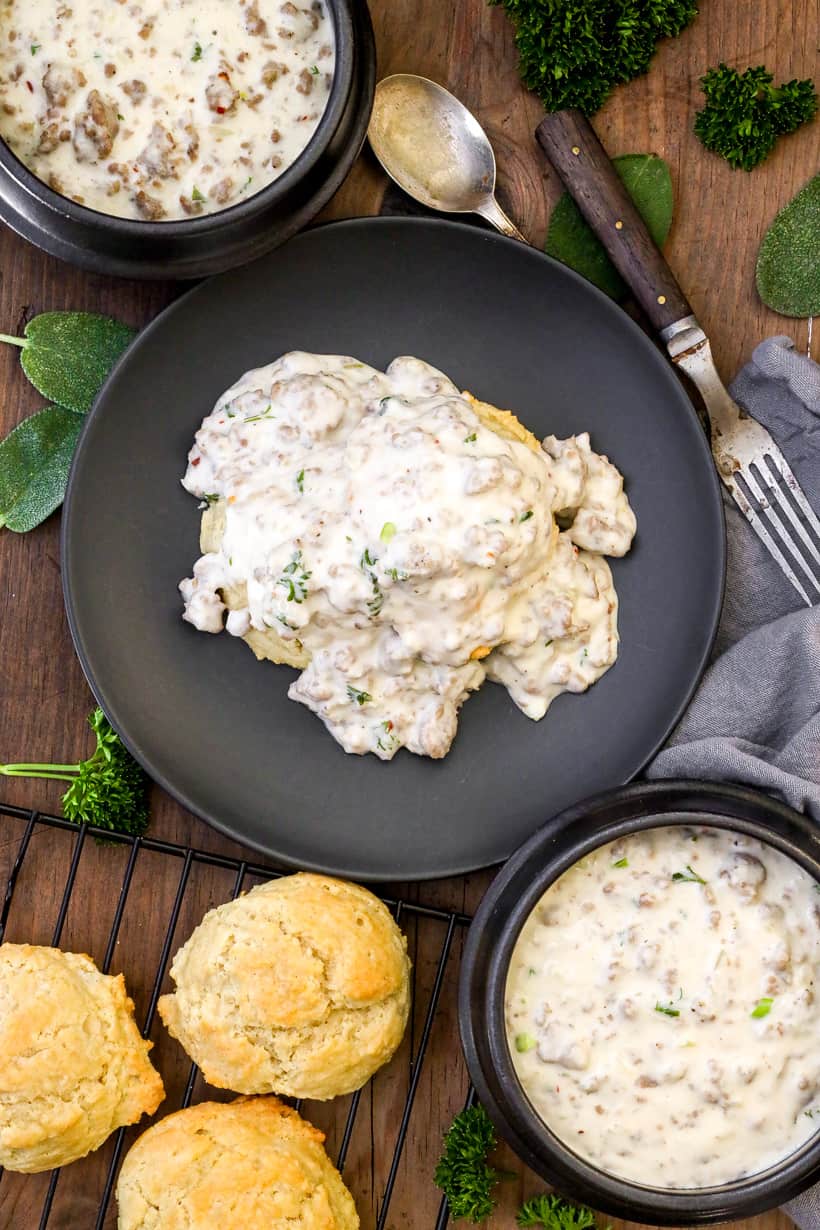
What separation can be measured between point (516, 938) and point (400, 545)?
880 millimetres

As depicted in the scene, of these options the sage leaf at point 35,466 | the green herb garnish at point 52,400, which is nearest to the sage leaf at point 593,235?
the green herb garnish at point 52,400

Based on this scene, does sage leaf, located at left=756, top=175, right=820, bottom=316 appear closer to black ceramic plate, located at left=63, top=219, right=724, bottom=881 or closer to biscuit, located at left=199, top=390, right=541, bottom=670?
black ceramic plate, located at left=63, top=219, right=724, bottom=881

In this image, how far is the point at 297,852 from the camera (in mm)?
3059

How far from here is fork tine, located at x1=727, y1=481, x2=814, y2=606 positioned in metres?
3.15

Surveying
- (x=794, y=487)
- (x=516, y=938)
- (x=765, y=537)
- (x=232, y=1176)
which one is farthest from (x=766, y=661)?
(x=232, y=1176)

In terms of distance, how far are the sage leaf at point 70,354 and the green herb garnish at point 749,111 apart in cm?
162

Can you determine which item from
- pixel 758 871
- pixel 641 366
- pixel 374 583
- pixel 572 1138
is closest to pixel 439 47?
pixel 641 366

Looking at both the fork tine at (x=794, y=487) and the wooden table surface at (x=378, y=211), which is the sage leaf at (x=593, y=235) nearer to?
the wooden table surface at (x=378, y=211)

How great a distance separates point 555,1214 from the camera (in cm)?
306

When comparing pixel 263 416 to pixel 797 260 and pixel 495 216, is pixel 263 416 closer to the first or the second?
Result: pixel 495 216

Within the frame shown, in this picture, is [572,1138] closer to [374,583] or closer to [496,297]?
[374,583]

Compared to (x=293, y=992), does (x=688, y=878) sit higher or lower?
higher

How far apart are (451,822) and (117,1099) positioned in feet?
3.41

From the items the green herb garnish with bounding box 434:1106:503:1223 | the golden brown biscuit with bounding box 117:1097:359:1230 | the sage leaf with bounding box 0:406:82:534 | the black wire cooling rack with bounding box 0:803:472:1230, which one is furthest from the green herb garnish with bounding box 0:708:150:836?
the green herb garnish with bounding box 434:1106:503:1223
